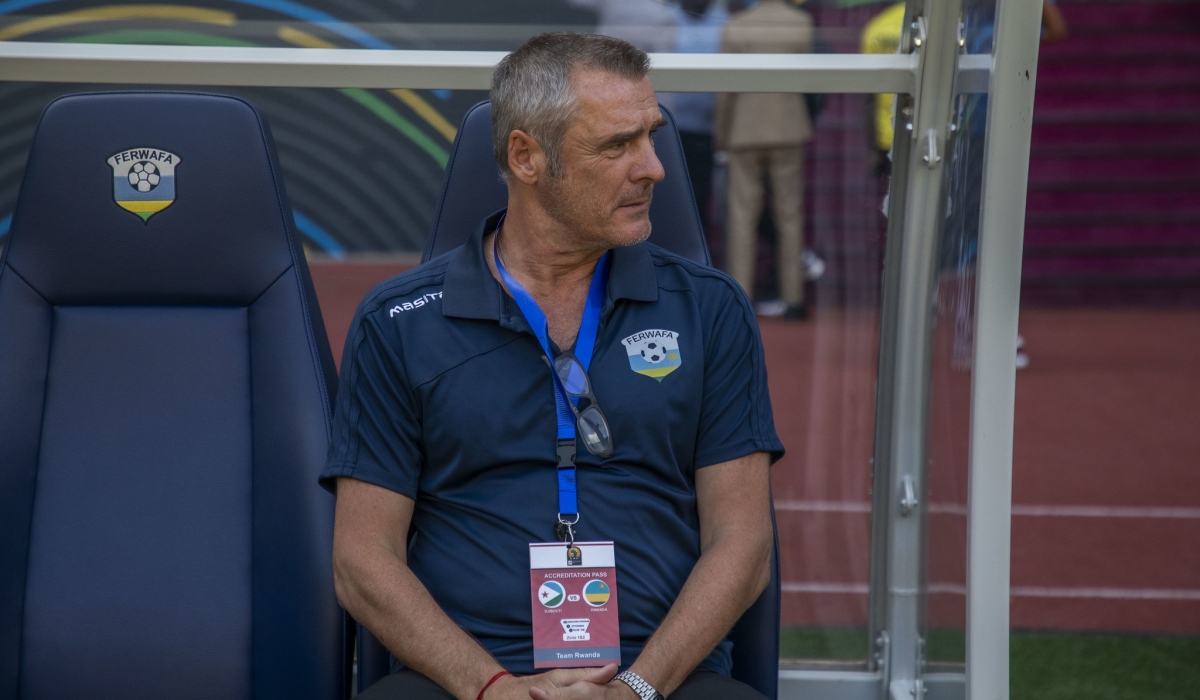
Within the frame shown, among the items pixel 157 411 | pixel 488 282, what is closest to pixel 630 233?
pixel 488 282

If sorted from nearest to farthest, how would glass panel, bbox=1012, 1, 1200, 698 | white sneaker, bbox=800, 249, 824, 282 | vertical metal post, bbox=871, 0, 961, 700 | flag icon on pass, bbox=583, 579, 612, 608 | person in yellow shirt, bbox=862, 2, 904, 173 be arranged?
flag icon on pass, bbox=583, 579, 612, 608 → vertical metal post, bbox=871, 0, 961, 700 → person in yellow shirt, bbox=862, 2, 904, 173 → white sneaker, bbox=800, 249, 824, 282 → glass panel, bbox=1012, 1, 1200, 698

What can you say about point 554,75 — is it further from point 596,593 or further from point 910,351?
point 910,351

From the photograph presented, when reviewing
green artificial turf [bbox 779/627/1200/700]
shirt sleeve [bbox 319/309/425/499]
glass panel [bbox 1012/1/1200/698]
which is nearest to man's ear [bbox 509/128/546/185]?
shirt sleeve [bbox 319/309/425/499]

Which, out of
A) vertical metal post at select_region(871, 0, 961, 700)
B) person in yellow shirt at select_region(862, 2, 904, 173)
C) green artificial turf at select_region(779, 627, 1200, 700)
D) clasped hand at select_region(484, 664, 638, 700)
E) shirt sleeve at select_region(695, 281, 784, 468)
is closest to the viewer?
clasped hand at select_region(484, 664, 638, 700)

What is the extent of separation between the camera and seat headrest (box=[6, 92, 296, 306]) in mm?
1882

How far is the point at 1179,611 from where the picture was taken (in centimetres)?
337

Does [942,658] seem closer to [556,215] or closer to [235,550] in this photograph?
[556,215]

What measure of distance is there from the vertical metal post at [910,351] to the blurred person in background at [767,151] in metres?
0.21

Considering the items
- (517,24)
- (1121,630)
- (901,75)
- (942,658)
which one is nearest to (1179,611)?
(1121,630)

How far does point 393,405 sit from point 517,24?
0.90m

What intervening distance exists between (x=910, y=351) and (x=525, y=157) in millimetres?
890

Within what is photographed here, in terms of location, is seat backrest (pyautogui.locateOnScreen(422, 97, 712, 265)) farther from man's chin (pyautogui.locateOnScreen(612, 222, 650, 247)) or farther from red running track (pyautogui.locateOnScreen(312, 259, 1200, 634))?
red running track (pyautogui.locateOnScreen(312, 259, 1200, 634))

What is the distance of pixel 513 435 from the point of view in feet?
5.78

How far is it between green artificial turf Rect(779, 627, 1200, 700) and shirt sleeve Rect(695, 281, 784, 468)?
91 cm
